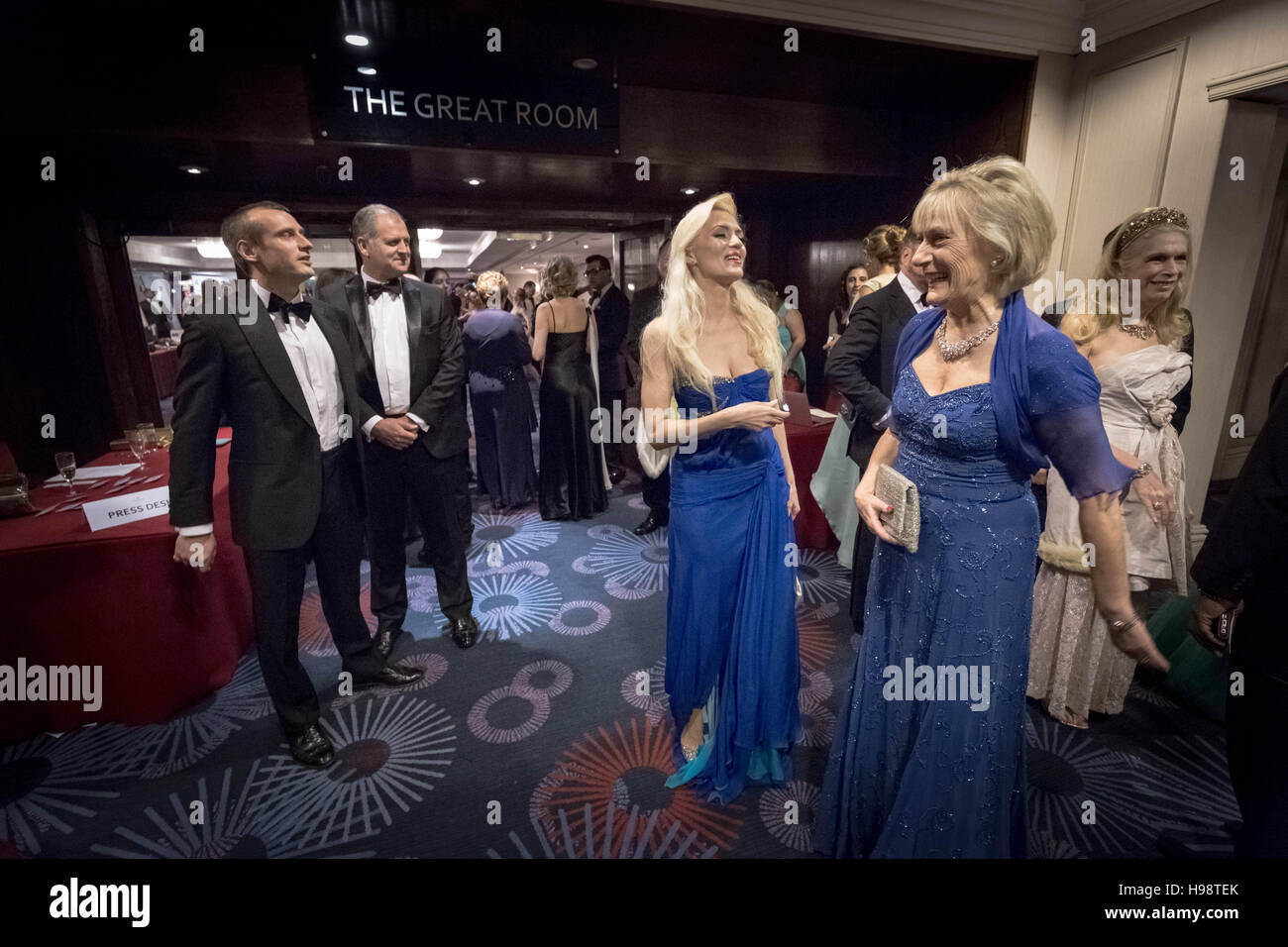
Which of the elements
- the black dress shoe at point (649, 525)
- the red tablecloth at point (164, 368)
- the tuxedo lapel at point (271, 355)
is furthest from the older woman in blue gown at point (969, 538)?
the red tablecloth at point (164, 368)

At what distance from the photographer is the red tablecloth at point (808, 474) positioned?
12.2 ft

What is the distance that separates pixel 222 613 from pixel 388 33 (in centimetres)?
307

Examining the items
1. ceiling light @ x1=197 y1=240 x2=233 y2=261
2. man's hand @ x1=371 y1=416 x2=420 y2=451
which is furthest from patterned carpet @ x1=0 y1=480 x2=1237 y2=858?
ceiling light @ x1=197 y1=240 x2=233 y2=261

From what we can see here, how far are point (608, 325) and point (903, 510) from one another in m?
4.43

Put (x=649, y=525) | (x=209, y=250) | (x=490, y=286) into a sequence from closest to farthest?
Answer: 1. (x=649, y=525)
2. (x=490, y=286)
3. (x=209, y=250)

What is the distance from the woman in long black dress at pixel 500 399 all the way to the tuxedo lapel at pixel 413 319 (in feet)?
6.66

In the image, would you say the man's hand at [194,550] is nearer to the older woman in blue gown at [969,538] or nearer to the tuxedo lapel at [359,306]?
the tuxedo lapel at [359,306]

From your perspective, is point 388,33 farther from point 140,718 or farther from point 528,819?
point 528,819

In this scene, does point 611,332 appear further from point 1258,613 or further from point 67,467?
point 1258,613

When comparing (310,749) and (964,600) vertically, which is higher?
(964,600)

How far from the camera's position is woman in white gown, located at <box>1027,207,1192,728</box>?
6.79ft

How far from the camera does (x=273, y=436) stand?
2.01 m

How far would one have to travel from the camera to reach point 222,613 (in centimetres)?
274

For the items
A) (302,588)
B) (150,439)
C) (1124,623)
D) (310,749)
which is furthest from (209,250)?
(1124,623)
